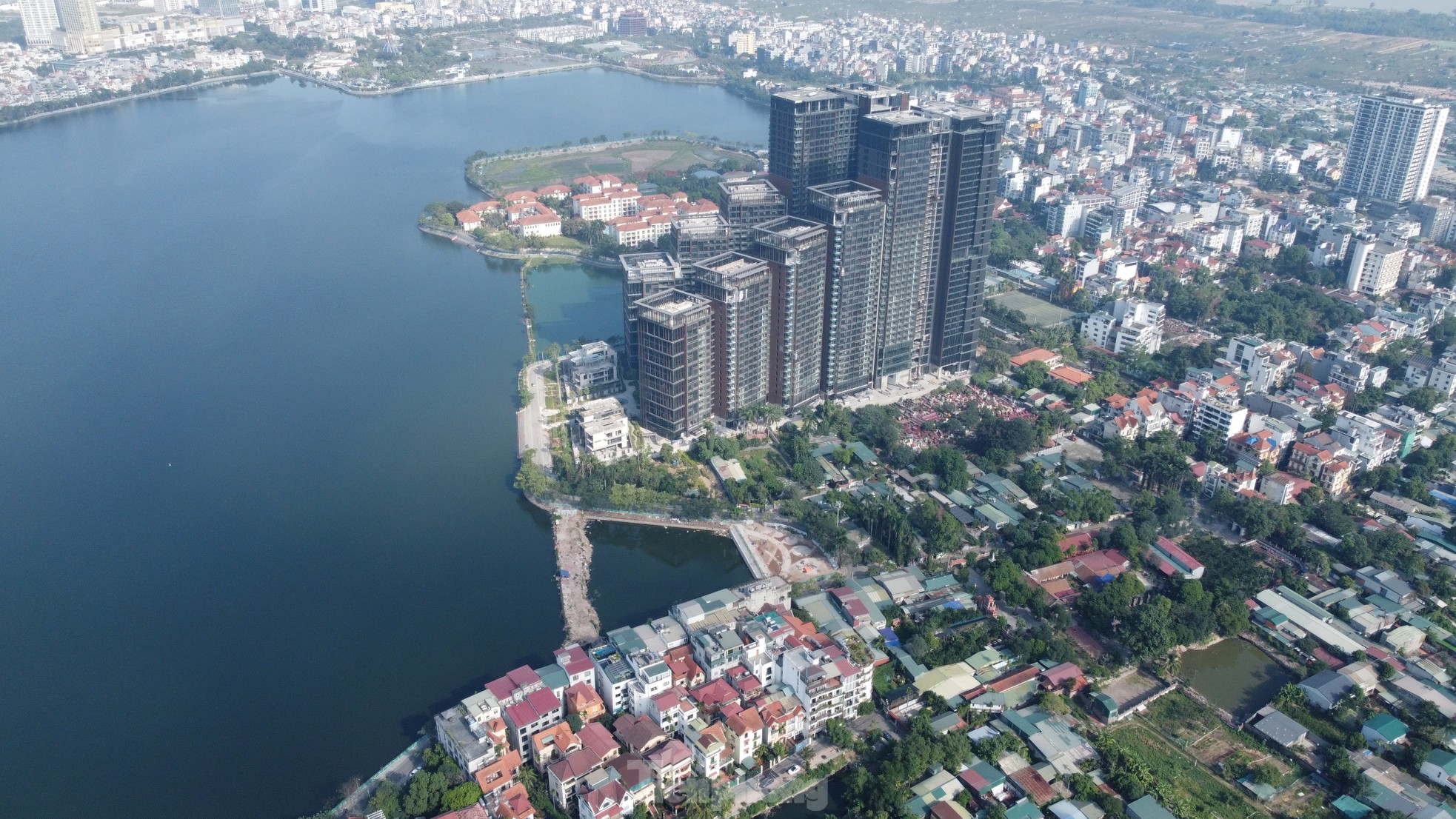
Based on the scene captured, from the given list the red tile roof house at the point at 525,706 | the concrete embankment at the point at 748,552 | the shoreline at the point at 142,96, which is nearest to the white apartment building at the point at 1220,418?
the concrete embankment at the point at 748,552

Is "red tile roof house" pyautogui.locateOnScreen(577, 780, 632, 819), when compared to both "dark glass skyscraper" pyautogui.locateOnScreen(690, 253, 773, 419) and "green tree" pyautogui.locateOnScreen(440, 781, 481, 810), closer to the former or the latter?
"green tree" pyautogui.locateOnScreen(440, 781, 481, 810)

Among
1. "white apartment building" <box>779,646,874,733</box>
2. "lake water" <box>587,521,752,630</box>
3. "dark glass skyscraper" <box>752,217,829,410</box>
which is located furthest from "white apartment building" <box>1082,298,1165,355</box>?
"white apartment building" <box>779,646,874,733</box>

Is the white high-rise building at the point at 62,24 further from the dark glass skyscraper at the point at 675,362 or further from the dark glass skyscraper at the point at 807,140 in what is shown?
the dark glass skyscraper at the point at 675,362

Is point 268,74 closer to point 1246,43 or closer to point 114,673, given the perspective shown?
point 114,673

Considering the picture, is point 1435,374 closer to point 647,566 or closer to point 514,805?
point 647,566

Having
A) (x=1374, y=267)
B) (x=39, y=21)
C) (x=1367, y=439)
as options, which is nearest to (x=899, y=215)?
(x=1367, y=439)

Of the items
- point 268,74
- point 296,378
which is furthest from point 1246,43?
point 296,378
